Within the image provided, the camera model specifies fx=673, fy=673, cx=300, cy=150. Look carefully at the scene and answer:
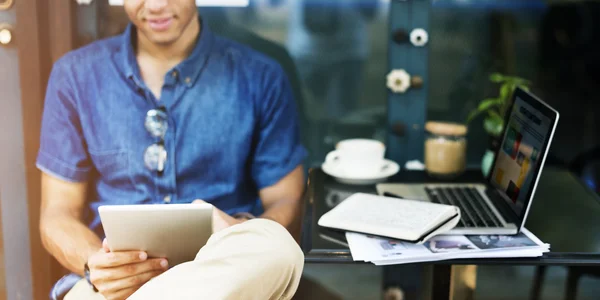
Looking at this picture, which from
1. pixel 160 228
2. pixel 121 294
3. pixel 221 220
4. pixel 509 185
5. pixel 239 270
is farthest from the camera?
pixel 221 220

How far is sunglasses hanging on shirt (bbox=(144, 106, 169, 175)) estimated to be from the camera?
74.3 inches

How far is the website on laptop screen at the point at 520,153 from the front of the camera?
1.54 meters

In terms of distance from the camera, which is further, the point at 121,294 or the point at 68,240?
the point at 68,240

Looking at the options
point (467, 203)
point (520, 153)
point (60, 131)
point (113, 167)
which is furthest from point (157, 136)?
point (520, 153)

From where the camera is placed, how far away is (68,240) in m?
1.88

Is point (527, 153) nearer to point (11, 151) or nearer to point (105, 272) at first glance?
point (105, 272)

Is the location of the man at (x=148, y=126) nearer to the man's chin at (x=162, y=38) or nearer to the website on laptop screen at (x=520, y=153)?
the man's chin at (x=162, y=38)

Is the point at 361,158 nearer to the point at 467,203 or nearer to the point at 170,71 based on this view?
the point at 467,203

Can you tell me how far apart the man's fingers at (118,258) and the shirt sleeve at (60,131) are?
0.43m

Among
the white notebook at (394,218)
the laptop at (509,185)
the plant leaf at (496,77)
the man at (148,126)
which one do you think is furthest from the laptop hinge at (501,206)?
the man at (148,126)

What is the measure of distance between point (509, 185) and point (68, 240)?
1.20m

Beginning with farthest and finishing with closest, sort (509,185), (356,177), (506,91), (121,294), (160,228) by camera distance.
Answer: (506,91) → (356,177) → (509,185) → (121,294) → (160,228)

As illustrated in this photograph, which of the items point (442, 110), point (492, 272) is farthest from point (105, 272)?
point (492, 272)

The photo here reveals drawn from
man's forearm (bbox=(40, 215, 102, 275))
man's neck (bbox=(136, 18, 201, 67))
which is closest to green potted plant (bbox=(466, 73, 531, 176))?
man's neck (bbox=(136, 18, 201, 67))
